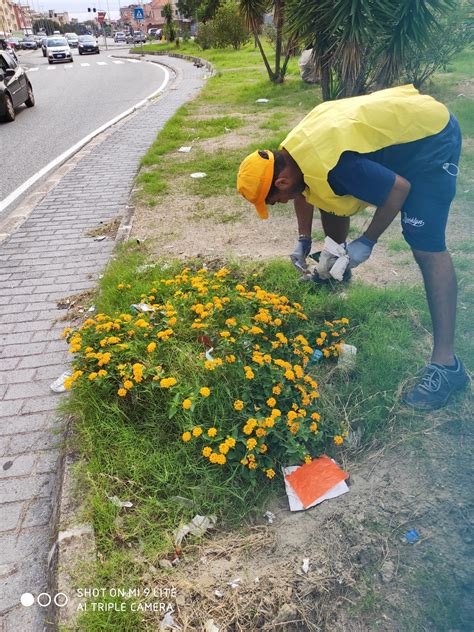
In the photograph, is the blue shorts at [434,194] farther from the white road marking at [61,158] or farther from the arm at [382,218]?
the white road marking at [61,158]

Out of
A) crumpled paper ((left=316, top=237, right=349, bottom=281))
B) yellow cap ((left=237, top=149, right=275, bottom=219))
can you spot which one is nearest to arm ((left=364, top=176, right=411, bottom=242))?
crumpled paper ((left=316, top=237, right=349, bottom=281))

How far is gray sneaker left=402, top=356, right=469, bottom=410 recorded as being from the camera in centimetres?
267

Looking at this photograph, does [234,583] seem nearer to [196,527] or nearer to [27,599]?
[196,527]

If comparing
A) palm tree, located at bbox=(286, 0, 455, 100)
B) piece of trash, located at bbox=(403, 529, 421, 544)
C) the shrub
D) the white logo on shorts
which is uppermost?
palm tree, located at bbox=(286, 0, 455, 100)

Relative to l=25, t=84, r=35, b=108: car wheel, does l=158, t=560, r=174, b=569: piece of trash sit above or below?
below

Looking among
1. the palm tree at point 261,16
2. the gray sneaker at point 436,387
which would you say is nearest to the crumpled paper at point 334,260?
the gray sneaker at point 436,387

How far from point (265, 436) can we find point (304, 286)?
163 cm

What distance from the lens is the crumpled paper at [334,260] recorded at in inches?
115

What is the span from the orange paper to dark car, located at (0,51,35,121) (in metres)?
11.8

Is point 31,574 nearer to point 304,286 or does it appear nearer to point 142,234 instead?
point 304,286

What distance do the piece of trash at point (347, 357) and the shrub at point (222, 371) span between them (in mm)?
58

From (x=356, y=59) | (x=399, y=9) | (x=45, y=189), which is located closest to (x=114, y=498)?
(x=45, y=189)

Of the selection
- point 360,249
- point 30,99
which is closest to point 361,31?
point 360,249

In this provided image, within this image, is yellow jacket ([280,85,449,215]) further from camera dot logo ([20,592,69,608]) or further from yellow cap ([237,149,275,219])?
camera dot logo ([20,592,69,608])
